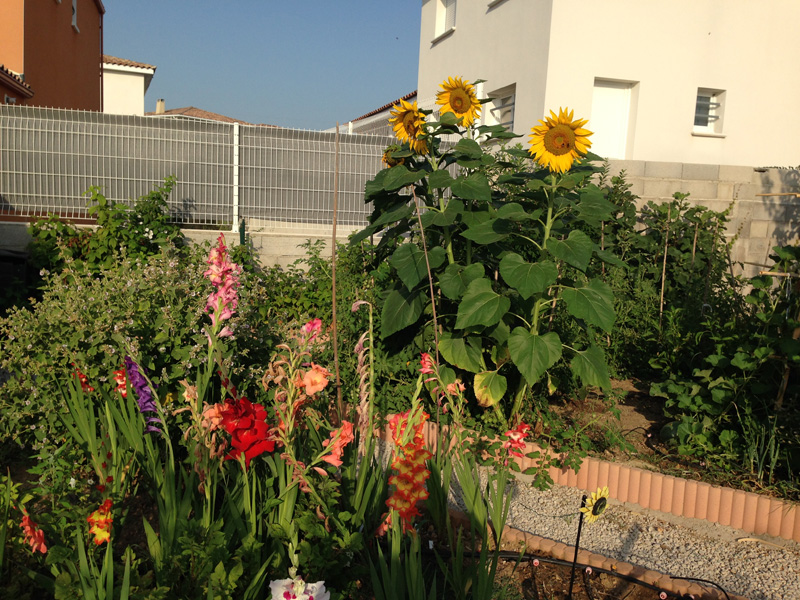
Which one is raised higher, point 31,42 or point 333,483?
point 31,42

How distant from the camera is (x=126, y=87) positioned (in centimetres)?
2984

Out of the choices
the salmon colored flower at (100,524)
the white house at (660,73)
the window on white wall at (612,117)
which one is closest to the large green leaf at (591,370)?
the salmon colored flower at (100,524)

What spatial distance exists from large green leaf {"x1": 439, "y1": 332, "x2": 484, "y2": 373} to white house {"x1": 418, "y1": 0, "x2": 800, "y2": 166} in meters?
7.88

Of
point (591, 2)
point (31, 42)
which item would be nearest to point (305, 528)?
point (591, 2)

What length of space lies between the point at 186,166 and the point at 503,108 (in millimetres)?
6496

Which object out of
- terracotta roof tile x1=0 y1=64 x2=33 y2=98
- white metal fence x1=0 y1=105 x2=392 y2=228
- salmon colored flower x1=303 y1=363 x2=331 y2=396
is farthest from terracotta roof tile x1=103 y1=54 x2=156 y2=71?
salmon colored flower x1=303 y1=363 x2=331 y2=396

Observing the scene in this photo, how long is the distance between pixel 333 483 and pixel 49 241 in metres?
5.75

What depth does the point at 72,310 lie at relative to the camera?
3.42 meters

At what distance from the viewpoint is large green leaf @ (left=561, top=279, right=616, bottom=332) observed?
10.2 ft

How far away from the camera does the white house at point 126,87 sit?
95.0 ft

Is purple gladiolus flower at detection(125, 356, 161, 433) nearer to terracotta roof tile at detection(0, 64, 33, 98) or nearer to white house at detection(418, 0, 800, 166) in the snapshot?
white house at detection(418, 0, 800, 166)

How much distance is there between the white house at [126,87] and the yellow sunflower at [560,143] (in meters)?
29.4

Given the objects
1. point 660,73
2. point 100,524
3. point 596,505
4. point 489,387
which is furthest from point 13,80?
point 596,505

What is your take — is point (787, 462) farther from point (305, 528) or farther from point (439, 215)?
point (305, 528)
